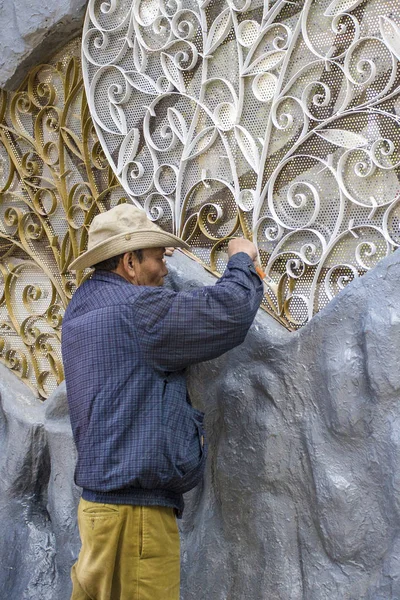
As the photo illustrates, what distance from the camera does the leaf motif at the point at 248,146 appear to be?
2.46 metres

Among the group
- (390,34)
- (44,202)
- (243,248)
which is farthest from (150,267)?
(44,202)

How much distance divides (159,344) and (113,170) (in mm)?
1019

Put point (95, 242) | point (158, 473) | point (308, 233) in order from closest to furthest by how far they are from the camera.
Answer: point (158, 473), point (95, 242), point (308, 233)

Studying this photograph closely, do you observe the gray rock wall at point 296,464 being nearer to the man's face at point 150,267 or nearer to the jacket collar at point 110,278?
the man's face at point 150,267

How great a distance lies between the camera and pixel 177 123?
8.70ft

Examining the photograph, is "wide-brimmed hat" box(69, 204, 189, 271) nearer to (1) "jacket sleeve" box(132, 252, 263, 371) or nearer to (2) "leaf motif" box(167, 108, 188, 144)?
(1) "jacket sleeve" box(132, 252, 263, 371)

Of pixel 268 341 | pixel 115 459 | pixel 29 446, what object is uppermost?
pixel 268 341

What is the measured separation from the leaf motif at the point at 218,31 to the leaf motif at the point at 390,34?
0.53m

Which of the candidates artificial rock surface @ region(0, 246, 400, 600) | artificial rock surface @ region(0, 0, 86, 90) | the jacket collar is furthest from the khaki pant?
artificial rock surface @ region(0, 0, 86, 90)

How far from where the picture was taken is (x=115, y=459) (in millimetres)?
1988

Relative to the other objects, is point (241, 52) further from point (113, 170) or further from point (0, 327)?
point (0, 327)

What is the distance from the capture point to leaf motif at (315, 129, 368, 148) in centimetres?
226

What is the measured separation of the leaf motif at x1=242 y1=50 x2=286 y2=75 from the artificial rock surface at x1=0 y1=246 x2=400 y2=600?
638mm

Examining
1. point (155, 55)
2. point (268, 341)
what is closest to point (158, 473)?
point (268, 341)
